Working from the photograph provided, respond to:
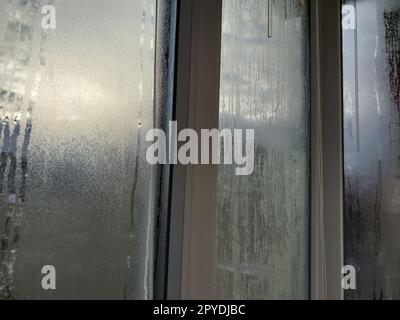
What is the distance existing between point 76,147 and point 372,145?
1.26 m

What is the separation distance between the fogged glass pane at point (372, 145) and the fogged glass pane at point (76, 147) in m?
1.03

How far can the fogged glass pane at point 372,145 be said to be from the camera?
1.56m

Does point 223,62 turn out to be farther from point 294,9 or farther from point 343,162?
point 343,162

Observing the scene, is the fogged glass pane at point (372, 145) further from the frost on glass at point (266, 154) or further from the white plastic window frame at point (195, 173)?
the white plastic window frame at point (195, 173)

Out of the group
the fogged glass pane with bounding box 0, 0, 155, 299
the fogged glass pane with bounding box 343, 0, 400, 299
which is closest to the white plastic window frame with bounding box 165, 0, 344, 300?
the fogged glass pane with bounding box 0, 0, 155, 299

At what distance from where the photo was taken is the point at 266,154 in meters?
1.31

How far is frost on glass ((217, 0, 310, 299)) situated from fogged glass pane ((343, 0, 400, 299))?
205mm

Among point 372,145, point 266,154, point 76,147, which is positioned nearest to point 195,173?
point 76,147

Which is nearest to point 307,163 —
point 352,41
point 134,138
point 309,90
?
point 309,90

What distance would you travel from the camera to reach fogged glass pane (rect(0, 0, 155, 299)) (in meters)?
0.72

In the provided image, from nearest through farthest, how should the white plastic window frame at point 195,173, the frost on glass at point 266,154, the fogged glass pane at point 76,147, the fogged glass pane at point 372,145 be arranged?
1. the fogged glass pane at point 76,147
2. the white plastic window frame at point 195,173
3. the frost on glass at point 266,154
4. the fogged glass pane at point 372,145

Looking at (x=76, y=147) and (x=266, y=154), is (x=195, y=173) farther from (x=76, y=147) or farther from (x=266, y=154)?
(x=266, y=154)

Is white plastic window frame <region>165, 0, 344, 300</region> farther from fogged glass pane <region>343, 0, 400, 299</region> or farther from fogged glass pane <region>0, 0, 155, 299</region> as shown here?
fogged glass pane <region>343, 0, 400, 299</region>

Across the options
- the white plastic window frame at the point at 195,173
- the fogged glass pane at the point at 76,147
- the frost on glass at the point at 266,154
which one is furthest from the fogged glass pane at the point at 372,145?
the fogged glass pane at the point at 76,147
